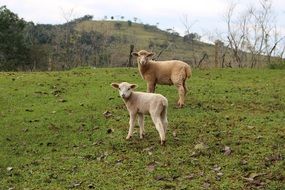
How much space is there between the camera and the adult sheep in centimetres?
1575

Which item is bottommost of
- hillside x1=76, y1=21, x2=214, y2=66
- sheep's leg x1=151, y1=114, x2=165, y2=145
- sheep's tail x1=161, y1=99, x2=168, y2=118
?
sheep's leg x1=151, y1=114, x2=165, y2=145

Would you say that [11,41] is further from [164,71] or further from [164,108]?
[164,108]

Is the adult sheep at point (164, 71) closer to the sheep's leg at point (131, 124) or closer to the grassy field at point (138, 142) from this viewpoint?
the grassy field at point (138, 142)

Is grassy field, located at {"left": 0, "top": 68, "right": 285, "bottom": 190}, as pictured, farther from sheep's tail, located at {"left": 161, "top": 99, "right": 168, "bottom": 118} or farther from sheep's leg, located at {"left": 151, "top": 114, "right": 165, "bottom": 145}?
sheep's tail, located at {"left": 161, "top": 99, "right": 168, "bottom": 118}

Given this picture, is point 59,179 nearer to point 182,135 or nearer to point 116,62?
point 182,135

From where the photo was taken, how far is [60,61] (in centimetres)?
5259

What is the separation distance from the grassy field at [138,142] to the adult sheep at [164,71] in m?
0.88

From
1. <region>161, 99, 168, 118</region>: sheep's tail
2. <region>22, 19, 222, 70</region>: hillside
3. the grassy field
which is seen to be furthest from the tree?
<region>161, 99, 168, 118</region>: sheep's tail

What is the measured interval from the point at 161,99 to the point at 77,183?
302 centimetres

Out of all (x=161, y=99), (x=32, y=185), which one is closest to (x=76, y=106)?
(x=161, y=99)

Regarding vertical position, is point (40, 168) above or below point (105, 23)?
below

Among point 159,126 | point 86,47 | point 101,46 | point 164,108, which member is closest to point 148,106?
point 164,108

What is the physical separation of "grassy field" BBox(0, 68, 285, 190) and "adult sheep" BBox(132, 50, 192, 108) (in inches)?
34.6

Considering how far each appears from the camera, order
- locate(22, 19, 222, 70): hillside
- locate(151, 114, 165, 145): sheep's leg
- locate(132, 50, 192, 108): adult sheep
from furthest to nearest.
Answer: locate(22, 19, 222, 70): hillside
locate(132, 50, 192, 108): adult sheep
locate(151, 114, 165, 145): sheep's leg
